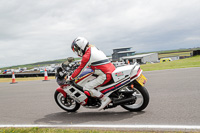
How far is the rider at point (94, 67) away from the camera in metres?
4.68

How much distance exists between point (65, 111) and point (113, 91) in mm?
1817

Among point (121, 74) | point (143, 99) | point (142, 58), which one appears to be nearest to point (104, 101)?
point (121, 74)

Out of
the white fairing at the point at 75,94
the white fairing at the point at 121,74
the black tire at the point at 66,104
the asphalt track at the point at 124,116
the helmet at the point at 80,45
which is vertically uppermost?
the helmet at the point at 80,45

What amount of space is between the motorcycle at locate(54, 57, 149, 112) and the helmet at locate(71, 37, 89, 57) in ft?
0.99

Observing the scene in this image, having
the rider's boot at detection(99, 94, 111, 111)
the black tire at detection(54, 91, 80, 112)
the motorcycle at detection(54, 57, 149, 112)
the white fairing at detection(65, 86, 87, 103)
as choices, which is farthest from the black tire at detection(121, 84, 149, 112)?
the black tire at detection(54, 91, 80, 112)

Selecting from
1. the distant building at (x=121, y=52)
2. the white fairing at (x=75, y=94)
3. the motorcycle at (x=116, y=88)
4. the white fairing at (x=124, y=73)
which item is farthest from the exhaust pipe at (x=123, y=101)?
the distant building at (x=121, y=52)

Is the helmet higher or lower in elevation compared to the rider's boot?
higher

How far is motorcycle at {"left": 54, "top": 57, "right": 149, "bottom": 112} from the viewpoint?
4.66m

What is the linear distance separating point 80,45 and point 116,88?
4.52ft

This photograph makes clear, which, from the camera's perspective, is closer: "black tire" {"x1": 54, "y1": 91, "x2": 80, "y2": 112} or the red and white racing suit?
the red and white racing suit

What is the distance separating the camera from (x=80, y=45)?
4.80 metres

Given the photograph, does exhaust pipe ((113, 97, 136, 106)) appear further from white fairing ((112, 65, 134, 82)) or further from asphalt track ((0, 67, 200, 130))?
white fairing ((112, 65, 134, 82))

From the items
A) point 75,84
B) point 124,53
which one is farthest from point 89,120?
point 124,53

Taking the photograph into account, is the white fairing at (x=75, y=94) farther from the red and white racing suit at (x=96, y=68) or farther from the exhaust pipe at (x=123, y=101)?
the exhaust pipe at (x=123, y=101)
